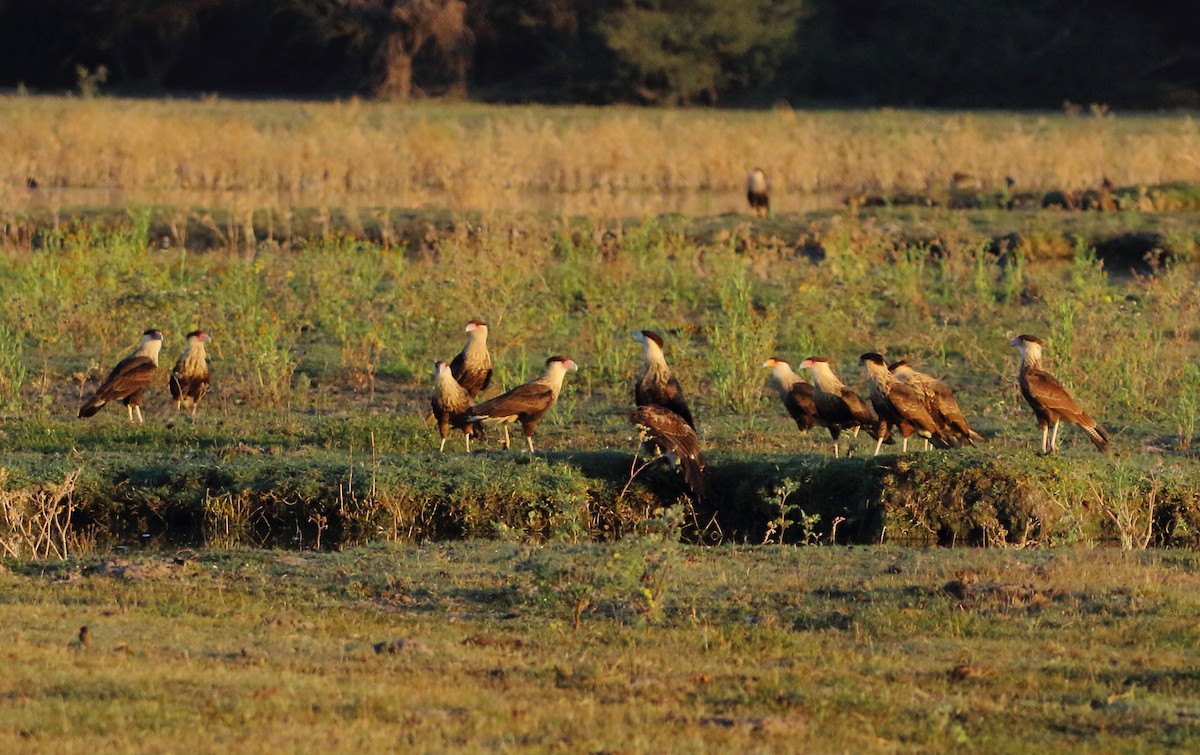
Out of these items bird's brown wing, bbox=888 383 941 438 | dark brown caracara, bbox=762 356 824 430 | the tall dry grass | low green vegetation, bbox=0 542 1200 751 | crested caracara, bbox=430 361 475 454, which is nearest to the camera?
low green vegetation, bbox=0 542 1200 751

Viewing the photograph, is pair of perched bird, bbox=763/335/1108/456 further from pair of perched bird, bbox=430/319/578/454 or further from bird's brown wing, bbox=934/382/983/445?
pair of perched bird, bbox=430/319/578/454

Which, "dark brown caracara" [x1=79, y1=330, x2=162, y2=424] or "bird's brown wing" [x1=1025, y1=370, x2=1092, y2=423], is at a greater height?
"bird's brown wing" [x1=1025, y1=370, x2=1092, y2=423]

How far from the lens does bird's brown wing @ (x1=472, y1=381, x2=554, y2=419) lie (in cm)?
1103

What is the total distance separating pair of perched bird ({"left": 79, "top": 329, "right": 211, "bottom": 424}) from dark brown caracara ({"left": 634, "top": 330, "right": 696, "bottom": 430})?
11.2 feet

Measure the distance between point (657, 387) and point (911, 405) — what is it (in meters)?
1.67

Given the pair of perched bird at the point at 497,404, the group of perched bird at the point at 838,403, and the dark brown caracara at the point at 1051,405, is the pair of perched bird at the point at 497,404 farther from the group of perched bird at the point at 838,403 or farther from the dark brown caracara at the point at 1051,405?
the dark brown caracara at the point at 1051,405

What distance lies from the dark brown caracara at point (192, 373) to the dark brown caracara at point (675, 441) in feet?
12.8

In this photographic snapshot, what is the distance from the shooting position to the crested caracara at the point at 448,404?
11.4m

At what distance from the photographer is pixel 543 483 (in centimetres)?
1026

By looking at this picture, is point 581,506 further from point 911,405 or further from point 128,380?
point 128,380

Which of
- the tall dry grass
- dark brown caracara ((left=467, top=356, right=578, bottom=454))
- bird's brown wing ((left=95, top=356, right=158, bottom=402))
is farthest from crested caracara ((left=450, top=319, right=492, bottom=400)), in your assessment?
the tall dry grass

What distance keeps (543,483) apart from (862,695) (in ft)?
13.3

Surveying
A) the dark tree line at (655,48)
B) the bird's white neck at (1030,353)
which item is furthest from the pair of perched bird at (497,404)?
the dark tree line at (655,48)

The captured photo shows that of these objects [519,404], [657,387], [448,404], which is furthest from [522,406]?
[657,387]
